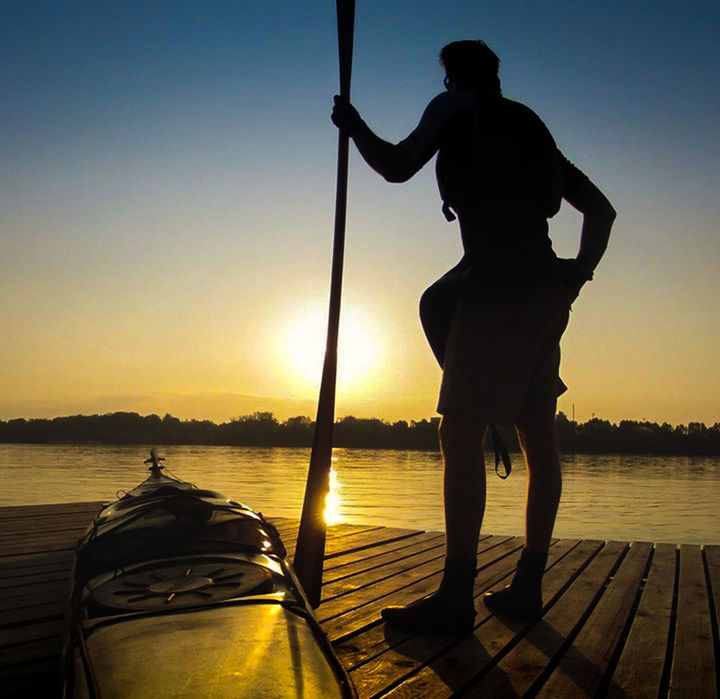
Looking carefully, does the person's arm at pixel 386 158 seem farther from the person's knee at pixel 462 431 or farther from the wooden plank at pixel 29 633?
the wooden plank at pixel 29 633

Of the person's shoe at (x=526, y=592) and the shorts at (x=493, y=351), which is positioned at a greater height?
the shorts at (x=493, y=351)

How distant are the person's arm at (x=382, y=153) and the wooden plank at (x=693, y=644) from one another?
5.96ft

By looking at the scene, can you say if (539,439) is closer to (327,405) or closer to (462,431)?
(462,431)

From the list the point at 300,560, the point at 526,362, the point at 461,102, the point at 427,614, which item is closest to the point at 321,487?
the point at 300,560

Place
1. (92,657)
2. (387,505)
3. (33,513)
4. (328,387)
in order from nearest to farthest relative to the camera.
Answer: (92,657)
(328,387)
(33,513)
(387,505)

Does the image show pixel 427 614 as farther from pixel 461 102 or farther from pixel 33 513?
pixel 33 513

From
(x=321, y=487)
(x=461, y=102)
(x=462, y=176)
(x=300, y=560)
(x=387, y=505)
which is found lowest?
(x=387, y=505)

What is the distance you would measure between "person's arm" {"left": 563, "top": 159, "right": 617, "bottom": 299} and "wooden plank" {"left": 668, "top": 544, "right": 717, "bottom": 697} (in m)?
1.45

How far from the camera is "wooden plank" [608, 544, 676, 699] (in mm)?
2160

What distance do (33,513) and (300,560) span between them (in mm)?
4570

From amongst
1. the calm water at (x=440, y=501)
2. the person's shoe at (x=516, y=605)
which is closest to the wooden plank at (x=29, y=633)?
the person's shoe at (x=516, y=605)

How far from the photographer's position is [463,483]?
2631 mm

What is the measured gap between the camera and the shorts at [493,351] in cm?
264

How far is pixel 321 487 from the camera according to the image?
2939 millimetres
